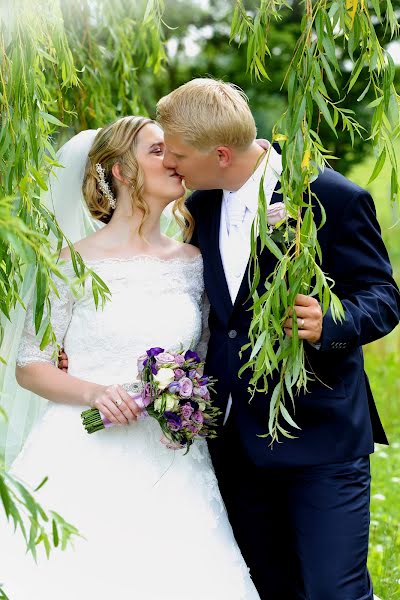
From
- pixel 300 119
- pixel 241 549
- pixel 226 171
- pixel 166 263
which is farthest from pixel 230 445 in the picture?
pixel 300 119

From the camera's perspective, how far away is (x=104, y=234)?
3.59 metres

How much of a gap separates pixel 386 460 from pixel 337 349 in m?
3.92

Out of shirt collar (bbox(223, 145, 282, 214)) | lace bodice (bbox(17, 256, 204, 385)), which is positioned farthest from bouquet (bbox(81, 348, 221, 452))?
shirt collar (bbox(223, 145, 282, 214))

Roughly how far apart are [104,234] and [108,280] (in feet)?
0.74

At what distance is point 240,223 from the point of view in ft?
11.2

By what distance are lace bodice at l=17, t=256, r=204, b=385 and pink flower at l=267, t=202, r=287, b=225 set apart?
0.61 meters

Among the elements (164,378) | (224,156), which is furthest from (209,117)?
(164,378)

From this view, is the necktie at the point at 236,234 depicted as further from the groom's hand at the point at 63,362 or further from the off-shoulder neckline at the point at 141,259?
the groom's hand at the point at 63,362

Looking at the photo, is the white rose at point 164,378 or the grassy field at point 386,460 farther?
the grassy field at point 386,460

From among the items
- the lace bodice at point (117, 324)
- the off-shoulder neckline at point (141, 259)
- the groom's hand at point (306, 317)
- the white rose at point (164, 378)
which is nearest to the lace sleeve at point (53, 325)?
the lace bodice at point (117, 324)

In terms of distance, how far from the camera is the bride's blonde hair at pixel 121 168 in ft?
11.7

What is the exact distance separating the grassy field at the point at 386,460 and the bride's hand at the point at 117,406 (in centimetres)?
99

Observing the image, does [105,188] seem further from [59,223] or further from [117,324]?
[117,324]

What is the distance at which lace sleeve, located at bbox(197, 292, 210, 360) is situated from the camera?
3578 millimetres
